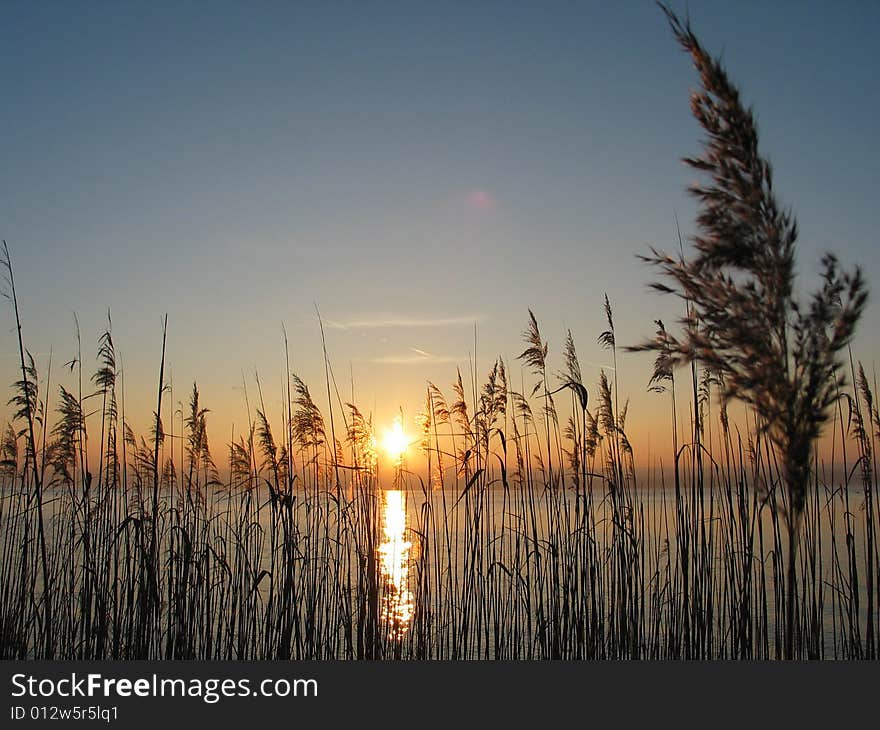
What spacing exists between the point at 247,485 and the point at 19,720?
225 centimetres

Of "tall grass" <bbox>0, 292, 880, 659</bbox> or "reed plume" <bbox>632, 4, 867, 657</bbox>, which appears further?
"tall grass" <bbox>0, 292, 880, 659</bbox>

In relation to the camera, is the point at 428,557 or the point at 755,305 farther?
the point at 428,557

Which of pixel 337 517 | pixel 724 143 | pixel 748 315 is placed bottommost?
pixel 337 517

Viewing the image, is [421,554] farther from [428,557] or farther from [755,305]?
[755,305]

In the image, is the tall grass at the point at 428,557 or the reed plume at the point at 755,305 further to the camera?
the tall grass at the point at 428,557

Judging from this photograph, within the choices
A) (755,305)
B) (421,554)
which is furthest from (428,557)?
(755,305)

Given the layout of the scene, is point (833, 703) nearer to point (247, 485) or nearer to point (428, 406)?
point (428, 406)

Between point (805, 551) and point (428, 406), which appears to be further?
point (428, 406)

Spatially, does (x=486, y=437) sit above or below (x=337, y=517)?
above

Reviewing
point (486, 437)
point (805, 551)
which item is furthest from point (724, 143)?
point (805, 551)

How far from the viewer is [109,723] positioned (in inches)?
117

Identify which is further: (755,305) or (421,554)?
(421,554)

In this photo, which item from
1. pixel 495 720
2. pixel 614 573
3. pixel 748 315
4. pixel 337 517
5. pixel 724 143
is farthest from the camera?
pixel 337 517

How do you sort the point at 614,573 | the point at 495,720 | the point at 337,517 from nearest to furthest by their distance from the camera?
the point at 495,720 < the point at 614,573 < the point at 337,517
